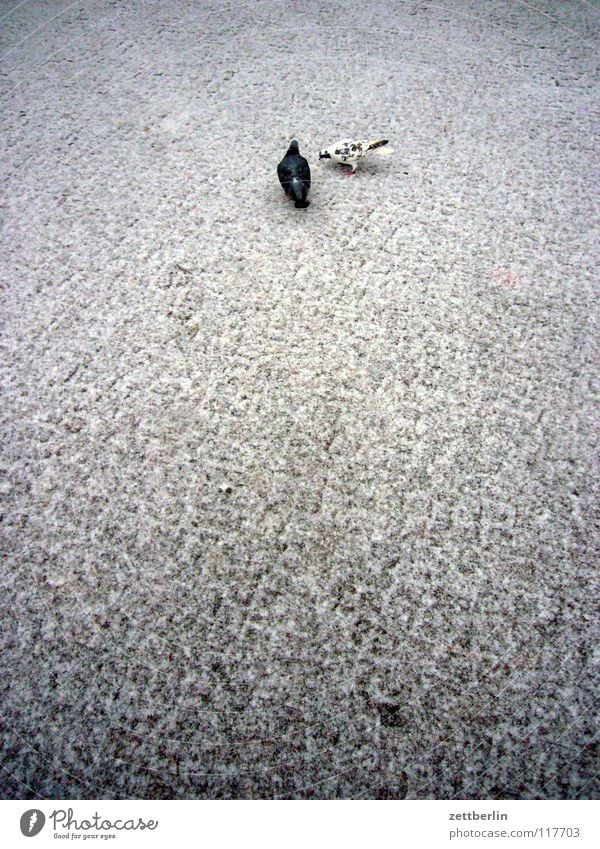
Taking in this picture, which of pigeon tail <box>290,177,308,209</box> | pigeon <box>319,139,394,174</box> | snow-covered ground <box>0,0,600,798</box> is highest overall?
pigeon <box>319,139,394,174</box>

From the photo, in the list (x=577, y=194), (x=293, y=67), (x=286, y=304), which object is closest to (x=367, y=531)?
(x=286, y=304)

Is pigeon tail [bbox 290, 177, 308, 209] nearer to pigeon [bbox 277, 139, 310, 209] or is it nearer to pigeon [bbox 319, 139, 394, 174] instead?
pigeon [bbox 277, 139, 310, 209]

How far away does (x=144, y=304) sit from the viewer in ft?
3.66

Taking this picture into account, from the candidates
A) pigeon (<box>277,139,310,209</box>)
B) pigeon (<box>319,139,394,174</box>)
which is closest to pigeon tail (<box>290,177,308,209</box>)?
pigeon (<box>277,139,310,209</box>)

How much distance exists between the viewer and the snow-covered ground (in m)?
0.74

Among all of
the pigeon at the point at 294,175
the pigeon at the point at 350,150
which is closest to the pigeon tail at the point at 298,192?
the pigeon at the point at 294,175

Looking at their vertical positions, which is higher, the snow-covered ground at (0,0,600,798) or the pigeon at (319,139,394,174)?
the pigeon at (319,139,394,174)

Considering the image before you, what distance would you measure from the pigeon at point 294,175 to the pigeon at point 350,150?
0.10 m

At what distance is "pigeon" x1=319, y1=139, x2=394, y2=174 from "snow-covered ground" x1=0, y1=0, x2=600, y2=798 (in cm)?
7

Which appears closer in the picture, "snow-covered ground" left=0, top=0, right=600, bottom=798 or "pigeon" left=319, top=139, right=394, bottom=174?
"snow-covered ground" left=0, top=0, right=600, bottom=798

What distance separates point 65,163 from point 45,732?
1199mm

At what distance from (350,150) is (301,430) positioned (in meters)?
0.67

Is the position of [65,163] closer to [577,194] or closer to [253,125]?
[253,125]

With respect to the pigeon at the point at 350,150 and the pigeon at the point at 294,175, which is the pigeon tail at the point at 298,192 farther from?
the pigeon at the point at 350,150
